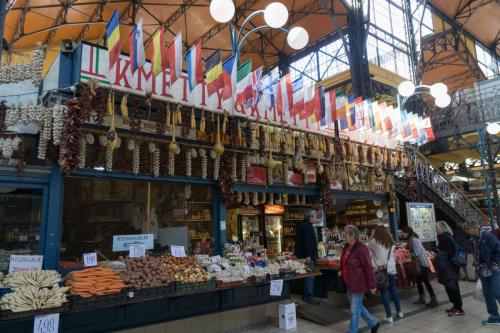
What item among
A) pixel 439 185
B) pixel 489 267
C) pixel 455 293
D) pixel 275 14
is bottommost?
pixel 455 293

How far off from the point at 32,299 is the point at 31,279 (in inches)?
19.3

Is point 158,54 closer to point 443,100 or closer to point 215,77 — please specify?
point 215,77

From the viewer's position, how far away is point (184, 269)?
604 cm

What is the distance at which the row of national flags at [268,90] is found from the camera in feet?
19.6

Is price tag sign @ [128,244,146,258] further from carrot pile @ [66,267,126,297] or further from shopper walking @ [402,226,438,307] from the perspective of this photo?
shopper walking @ [402,226,438,307]

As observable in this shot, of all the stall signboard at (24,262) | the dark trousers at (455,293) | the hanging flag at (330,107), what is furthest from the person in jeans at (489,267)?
the stall signboard at (24,262)

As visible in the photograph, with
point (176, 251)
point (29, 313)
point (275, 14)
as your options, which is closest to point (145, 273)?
point (176, 251)

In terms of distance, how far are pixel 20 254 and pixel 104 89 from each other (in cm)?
299

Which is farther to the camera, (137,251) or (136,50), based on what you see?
(137,251)

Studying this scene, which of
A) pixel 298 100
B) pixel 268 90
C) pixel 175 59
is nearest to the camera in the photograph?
pixel 175 59

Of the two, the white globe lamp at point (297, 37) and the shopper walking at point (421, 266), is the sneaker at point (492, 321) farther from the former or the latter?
the white globe lamp at point (297, 37)

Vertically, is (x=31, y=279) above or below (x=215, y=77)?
below

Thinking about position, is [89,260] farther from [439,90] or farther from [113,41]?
[439,90]

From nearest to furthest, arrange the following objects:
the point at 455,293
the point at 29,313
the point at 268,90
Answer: the point at 29,313
the point at 455,293
the point at 268,90
